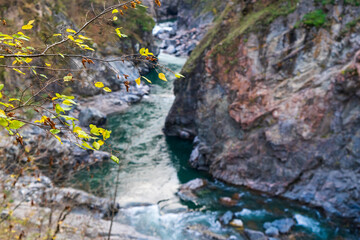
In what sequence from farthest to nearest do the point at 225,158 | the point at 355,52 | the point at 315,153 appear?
the point at 225,158, the point at 315,153, the point at 355,52

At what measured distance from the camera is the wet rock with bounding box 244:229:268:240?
A: 1082cm

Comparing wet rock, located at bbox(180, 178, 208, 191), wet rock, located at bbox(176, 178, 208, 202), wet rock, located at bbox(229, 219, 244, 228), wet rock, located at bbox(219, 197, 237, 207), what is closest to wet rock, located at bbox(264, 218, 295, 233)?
wet rock, located at bbox(229, 219, 244, 228)

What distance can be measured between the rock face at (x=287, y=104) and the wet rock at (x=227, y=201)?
4.59 ft

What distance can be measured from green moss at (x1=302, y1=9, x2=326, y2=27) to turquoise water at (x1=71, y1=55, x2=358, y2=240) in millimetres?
6872

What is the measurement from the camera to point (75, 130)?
2012 mm

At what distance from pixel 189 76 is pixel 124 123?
526 cm

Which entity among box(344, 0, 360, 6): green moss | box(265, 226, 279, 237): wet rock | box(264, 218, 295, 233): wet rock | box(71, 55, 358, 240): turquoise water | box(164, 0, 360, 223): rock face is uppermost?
box(344, 0, 360, 6): green moss

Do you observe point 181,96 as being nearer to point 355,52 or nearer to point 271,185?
point 271,185

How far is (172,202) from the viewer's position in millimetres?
13172

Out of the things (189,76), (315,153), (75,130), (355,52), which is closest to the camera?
(75,130)

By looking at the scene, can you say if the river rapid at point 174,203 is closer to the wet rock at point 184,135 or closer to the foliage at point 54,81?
the wet rock at point 184,135

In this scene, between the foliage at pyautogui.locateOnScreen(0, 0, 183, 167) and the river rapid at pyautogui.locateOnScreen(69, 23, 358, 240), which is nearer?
the foliage at pyautogui.locateOnScreen(0, 0, 183, 167)

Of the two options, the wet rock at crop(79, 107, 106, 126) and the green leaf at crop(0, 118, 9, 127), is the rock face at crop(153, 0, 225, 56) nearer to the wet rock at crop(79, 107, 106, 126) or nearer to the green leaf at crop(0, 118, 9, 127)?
the wet rock at crop(79, 107, 106, 126)

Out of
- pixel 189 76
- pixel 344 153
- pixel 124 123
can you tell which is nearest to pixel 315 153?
pixel 344 153
